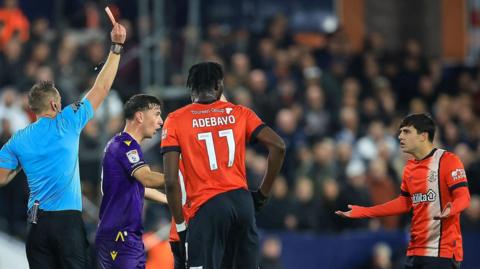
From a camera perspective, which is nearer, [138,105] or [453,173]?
[453,173]

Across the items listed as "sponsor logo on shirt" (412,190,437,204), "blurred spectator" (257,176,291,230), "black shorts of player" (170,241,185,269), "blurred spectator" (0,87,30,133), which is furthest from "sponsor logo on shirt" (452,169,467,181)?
"blurred spectator" (0,87,30,133)

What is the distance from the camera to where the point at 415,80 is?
20.5 metres

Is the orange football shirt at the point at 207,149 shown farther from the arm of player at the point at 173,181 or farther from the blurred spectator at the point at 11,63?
the blurred spectator at the point at 11,63

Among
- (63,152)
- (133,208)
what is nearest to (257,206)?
(133,208)

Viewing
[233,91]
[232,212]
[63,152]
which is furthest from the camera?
[233,91]

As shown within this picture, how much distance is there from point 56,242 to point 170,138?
1301 millimetres

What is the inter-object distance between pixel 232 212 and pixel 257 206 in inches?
16.4

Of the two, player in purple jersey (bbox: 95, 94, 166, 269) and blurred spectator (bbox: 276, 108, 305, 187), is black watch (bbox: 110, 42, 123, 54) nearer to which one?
player in purple jersey (bbox: 95, 94, 166, 269)

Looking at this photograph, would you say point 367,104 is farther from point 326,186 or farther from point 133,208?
point 133,208

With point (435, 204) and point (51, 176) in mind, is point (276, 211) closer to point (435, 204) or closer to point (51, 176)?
point (435, 204)

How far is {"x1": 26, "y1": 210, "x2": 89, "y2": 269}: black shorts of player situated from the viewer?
8.86 metres

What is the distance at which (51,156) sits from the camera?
8914 millimetres

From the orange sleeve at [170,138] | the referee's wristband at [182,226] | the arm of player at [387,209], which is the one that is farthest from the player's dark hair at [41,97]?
the arm of player at [387,209]

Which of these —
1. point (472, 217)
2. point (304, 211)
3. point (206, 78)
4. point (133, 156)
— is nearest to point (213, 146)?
point (206, 78)
